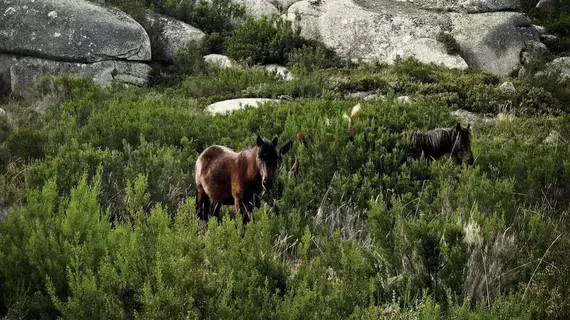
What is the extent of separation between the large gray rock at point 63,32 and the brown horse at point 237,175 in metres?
9.64

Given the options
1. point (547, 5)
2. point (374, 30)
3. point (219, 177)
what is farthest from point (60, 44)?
point (547, 5)

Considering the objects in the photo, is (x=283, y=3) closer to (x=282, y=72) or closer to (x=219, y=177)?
(x=282, y=72)

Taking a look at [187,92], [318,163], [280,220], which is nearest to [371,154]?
[318,163]

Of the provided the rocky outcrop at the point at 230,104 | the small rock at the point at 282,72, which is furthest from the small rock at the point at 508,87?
the rocky outcrop at the point at 230,104

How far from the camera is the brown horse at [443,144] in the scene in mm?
7109

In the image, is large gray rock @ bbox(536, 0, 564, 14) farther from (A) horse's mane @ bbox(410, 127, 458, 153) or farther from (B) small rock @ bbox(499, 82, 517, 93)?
(A) horse's mane @ bbox(410, 127, 458, 153)

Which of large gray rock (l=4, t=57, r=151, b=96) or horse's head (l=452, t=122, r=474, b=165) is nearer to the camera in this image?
horse's head (l=452, t=122, r=474, b=165)

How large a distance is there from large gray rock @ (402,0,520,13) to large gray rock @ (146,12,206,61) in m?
6.80

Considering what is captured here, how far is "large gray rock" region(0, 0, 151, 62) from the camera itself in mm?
14398

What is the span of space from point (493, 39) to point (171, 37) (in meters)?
8.30

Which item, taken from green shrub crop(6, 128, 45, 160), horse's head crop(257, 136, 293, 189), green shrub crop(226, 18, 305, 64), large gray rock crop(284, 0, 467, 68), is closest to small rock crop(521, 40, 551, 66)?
large gray rock crop(284, 0, 467, 68)

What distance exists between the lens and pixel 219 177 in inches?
224

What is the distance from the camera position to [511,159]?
7.40 meters

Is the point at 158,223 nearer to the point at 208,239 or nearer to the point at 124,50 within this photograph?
the point at 208,239
